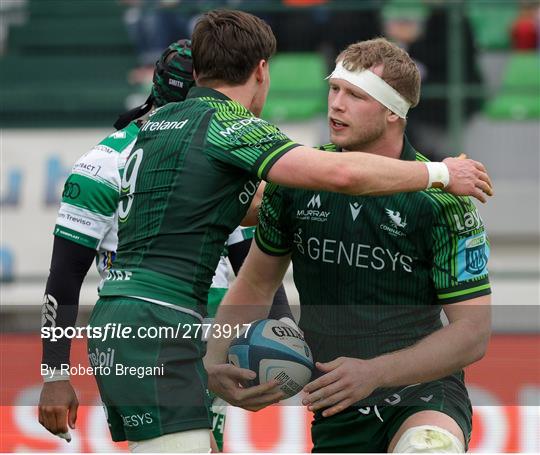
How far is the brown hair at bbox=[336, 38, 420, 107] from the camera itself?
13.9ft

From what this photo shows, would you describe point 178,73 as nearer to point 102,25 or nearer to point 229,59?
point 229,59

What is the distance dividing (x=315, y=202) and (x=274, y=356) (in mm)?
Result: 594

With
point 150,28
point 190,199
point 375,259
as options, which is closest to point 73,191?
point 190,199

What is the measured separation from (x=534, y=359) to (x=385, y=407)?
13.9 ft

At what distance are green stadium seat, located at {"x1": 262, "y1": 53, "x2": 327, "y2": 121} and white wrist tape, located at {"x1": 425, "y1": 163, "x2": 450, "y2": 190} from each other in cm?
667

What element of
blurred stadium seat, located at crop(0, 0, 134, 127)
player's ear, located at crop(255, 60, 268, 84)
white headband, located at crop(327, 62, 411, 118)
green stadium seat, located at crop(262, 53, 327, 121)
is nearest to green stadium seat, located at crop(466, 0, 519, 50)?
green stadium seat, located at crop(262, 53, 327, 121)

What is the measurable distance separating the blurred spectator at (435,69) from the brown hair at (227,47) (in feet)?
21.5

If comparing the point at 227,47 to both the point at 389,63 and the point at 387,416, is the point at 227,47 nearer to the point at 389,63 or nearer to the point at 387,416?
the point at 389,63

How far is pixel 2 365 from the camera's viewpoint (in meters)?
7.17

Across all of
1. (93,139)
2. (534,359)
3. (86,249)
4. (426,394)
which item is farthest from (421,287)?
(93,139)

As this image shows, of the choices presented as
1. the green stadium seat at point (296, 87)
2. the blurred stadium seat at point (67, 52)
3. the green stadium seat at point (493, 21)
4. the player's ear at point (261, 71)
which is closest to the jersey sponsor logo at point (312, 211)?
the player's ear at point (261, 71)

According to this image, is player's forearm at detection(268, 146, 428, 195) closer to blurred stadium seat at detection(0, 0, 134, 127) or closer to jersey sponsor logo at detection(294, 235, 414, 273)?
jersey sponsor logo at detection(294, 235, 414, 273)

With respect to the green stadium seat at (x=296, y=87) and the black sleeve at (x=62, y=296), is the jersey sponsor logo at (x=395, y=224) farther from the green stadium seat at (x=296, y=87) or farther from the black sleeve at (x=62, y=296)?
the green stadium seat at (x=296, y=87)

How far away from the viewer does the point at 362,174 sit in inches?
148
